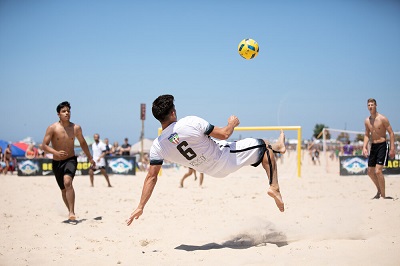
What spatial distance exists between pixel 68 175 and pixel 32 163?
32.8 feet

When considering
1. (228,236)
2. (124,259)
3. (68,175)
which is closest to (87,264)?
(124,259)

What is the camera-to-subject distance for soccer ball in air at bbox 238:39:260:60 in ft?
17.0

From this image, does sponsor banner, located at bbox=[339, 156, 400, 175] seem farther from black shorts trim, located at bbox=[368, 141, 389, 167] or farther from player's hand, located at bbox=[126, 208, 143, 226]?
player's hand, located at bbox=[126, 208, 143, 226]

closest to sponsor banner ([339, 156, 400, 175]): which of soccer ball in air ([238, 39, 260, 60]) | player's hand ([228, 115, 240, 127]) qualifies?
soccer ball in air ([238, 39, 260, 60])

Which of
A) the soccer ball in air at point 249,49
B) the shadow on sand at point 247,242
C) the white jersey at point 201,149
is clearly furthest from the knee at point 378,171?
the white jersey at point 201,149

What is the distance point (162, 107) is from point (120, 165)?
12.0 metres

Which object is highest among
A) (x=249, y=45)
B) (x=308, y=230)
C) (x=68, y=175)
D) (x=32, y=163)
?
(x=249, y=45)

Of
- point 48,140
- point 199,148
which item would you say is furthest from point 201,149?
point 48,140

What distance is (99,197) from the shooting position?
8.79 meters

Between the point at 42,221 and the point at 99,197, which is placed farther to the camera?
the point at 99,197

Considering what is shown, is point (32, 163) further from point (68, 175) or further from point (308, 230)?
point (308, 230)

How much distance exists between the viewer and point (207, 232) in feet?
16.4

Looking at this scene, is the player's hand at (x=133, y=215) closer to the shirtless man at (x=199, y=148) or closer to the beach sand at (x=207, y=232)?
the shirtless man at (x=199, y=148)

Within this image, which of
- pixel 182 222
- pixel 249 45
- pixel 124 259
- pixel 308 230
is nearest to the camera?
pixel 124 259
